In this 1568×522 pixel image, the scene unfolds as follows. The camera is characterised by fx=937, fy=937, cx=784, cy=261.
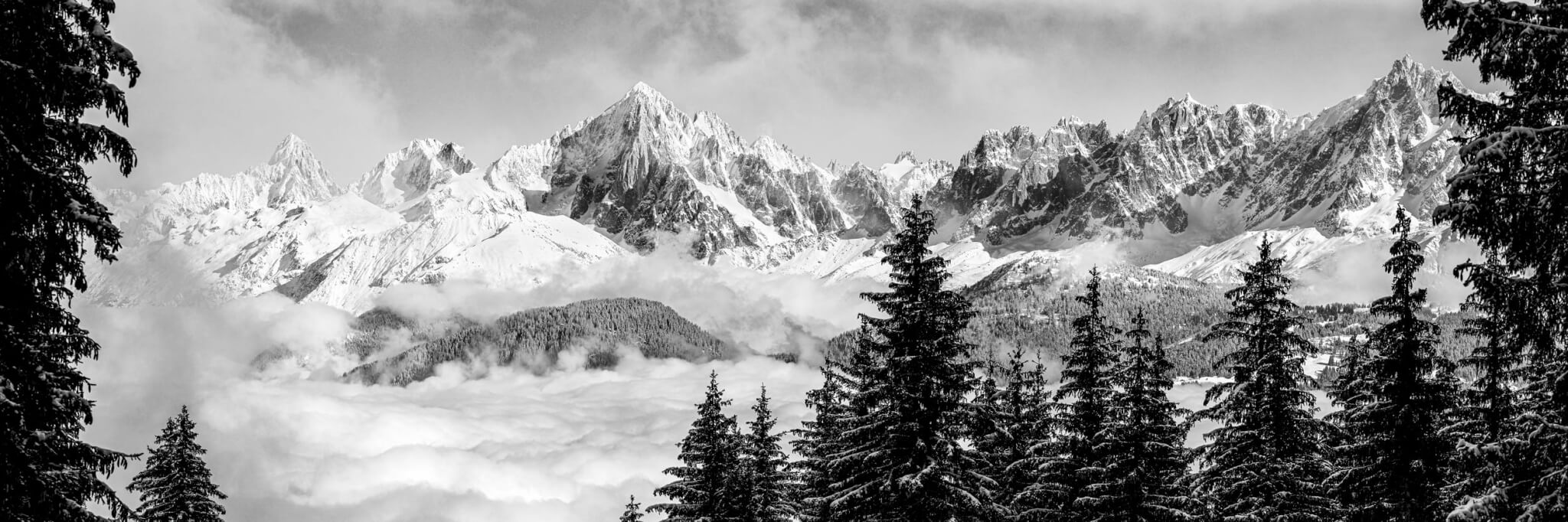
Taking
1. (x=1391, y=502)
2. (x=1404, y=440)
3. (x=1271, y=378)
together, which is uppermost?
(x=1271, y=378)

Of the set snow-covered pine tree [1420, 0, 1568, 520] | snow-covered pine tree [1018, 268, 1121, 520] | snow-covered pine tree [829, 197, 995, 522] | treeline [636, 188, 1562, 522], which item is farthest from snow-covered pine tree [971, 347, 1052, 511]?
snow-covered pine tree [1420, 0, 1568, 520]

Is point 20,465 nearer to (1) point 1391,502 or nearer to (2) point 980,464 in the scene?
(2) point 980,464

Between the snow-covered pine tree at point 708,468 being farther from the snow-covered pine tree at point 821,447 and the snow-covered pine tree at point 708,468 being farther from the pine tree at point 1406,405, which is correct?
the pine tree at point 1406,405

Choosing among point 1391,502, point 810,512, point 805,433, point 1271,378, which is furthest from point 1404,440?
point 805,433

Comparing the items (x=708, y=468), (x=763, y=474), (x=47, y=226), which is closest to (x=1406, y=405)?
(x=763, y=474)

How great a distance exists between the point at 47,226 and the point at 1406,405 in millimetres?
27237

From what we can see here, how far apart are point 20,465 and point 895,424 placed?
15477mm

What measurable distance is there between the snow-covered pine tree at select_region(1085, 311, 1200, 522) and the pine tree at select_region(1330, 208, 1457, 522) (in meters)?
4.49

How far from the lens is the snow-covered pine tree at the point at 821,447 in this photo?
23.9 metres

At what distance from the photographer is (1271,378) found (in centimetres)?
2586

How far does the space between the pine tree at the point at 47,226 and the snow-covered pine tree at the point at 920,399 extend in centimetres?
1397

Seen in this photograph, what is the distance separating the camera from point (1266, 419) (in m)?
25.9

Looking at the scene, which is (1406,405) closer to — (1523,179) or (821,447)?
(1523,179)

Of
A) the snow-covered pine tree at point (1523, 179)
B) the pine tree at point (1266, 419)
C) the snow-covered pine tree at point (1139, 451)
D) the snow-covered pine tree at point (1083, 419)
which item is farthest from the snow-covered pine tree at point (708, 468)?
the snow-covered pine tree at point (1523, 179)
